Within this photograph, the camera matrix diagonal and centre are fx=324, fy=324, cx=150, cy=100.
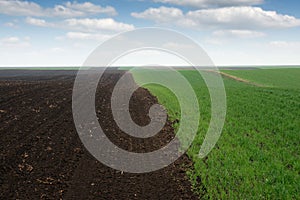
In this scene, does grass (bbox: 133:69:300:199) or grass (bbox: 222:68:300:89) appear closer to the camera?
grass (bbox: 133:69:300:199)

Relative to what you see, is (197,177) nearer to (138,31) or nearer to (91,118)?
(138,31)

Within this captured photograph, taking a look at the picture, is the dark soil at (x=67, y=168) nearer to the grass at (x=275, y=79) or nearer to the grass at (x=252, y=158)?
the grass at (x=252, y=158)

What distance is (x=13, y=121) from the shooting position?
1508cm

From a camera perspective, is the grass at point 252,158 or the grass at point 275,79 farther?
the grass at point 275,79

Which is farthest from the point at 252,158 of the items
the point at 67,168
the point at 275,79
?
the point at 275,79

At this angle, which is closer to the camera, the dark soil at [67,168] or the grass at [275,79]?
the dark soil at [67,168]

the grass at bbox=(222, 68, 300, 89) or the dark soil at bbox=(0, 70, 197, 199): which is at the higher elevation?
the dark soil at bbox=(0, 70, 197, 199)

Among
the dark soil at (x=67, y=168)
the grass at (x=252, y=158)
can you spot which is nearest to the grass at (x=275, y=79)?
the grass at (x=252, y=158)

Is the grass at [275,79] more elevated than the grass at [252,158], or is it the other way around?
the grass at [252,158]

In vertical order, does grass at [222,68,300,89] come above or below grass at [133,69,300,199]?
below

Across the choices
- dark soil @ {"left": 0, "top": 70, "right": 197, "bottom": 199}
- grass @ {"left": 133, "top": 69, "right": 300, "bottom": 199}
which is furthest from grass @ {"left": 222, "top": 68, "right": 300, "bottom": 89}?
dark soil @ {"left": 0, "top": 70, "right": 197, "bottom": 199}

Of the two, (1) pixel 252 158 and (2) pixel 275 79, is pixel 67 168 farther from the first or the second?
(2) pixel 275 79

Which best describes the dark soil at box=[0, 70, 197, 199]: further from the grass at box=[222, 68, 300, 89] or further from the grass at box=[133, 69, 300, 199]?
the grass at box=[222, 68, 300, 89]

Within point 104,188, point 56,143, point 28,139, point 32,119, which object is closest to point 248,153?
point 104,188
